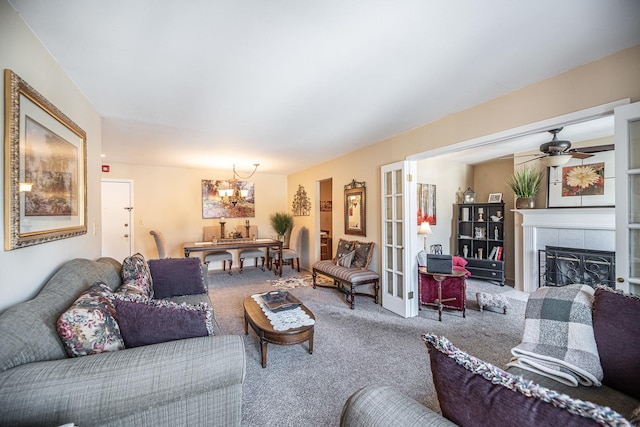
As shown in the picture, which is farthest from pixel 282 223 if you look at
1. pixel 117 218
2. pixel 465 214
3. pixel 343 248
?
pixel 465 214

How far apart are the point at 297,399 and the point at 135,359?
3.89 ft

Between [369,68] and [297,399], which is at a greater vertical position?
[369,68]

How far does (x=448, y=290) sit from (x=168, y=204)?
18.1ft

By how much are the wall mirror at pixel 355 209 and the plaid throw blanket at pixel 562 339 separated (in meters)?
2.66

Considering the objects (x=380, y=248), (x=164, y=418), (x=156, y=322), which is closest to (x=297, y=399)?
(x=164, y=418)

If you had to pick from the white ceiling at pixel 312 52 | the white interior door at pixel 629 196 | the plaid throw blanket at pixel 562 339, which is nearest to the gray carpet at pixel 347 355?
the plaid throw blanket at pixel 562 339

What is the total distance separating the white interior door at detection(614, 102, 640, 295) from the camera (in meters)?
1.58

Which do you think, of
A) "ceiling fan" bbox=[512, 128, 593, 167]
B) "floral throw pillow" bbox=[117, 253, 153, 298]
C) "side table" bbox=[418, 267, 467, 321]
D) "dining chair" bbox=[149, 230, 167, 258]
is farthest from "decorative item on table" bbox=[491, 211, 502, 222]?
"dining chair" bbox=[149, 230, 167, 258]

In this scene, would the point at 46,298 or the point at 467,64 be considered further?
the point at 467,64

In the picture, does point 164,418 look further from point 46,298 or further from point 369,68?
point 369,68

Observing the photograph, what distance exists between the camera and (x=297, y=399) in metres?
1.85

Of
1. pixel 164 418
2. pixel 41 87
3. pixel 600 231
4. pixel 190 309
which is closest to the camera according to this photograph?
pixel 164 418

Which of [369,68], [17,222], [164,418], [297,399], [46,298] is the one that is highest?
[369,68]

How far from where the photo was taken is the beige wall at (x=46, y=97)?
1.25 m
